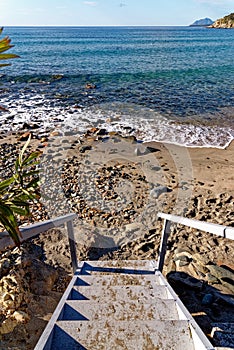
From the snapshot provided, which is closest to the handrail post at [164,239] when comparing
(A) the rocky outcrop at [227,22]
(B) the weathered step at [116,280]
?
(B) the weathered step at [116,280]

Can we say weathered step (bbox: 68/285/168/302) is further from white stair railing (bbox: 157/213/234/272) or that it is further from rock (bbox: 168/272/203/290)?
rock (bbox: 168/272/203/290)

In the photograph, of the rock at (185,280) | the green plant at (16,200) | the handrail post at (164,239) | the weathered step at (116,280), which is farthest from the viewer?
the rock at (185,280)

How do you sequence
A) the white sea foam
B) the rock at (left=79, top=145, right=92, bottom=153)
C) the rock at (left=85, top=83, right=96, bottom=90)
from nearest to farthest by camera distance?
the rock at (left=79, top=145, right=92, bottom=153)
the white sea foam
the rock at (left=85, top=83, right=96, bottom=90)

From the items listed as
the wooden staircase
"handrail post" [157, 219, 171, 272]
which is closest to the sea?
"handrail post" [157, 219, 171, 272]

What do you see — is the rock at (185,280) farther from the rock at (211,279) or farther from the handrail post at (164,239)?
the handrail post at (164,239)

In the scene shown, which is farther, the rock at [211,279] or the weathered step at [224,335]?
the rock at [211,279]

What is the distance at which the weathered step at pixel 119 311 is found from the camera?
8.77 feet

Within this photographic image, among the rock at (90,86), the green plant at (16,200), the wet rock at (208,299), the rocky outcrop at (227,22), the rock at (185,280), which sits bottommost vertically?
the rock at (185,280)

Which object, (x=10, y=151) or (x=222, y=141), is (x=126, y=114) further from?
(x=10, y=151)

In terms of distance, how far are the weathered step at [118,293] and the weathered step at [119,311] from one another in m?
0.23

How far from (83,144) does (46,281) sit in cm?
656

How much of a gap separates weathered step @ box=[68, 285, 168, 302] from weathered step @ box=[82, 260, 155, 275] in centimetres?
69

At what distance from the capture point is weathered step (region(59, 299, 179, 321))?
2.67 m

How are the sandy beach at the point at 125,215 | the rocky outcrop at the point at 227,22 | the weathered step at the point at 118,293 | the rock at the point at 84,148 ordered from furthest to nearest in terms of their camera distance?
the rocky outcrop at the point at 227,22 → the rock at the point at 84,148 → the sandy beach at the point at 125,215 → the weathered step at the point at 118,293
